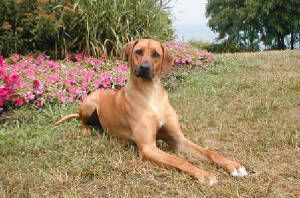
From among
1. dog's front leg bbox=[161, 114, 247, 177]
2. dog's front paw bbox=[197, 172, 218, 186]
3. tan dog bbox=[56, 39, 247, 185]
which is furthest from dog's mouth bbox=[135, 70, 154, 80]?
dog's front paw bbox=[197, 172, 218, 186]

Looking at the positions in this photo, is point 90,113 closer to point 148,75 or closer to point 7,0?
point 148,75

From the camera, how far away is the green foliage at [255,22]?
26.7 m

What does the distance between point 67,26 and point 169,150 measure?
4.91m

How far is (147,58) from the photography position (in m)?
5.00

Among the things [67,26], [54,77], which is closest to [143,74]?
[54,77]

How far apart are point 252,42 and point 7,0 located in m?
22.3

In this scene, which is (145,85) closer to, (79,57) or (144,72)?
(144,72)

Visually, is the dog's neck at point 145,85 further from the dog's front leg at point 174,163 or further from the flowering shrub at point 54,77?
the flowering shrub at point 54,77

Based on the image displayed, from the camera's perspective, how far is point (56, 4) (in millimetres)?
9430

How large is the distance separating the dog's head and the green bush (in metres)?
3.98

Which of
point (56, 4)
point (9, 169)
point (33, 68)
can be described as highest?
point (56, 4)

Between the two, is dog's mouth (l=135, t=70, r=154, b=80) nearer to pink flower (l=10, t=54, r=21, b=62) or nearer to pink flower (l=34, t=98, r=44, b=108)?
pink flower (l=34, t=98, r=44, b=108)

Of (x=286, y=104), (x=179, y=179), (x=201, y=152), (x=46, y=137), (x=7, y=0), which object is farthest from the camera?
(x=7, y=0)

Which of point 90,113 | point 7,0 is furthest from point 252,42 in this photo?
point 90,113
